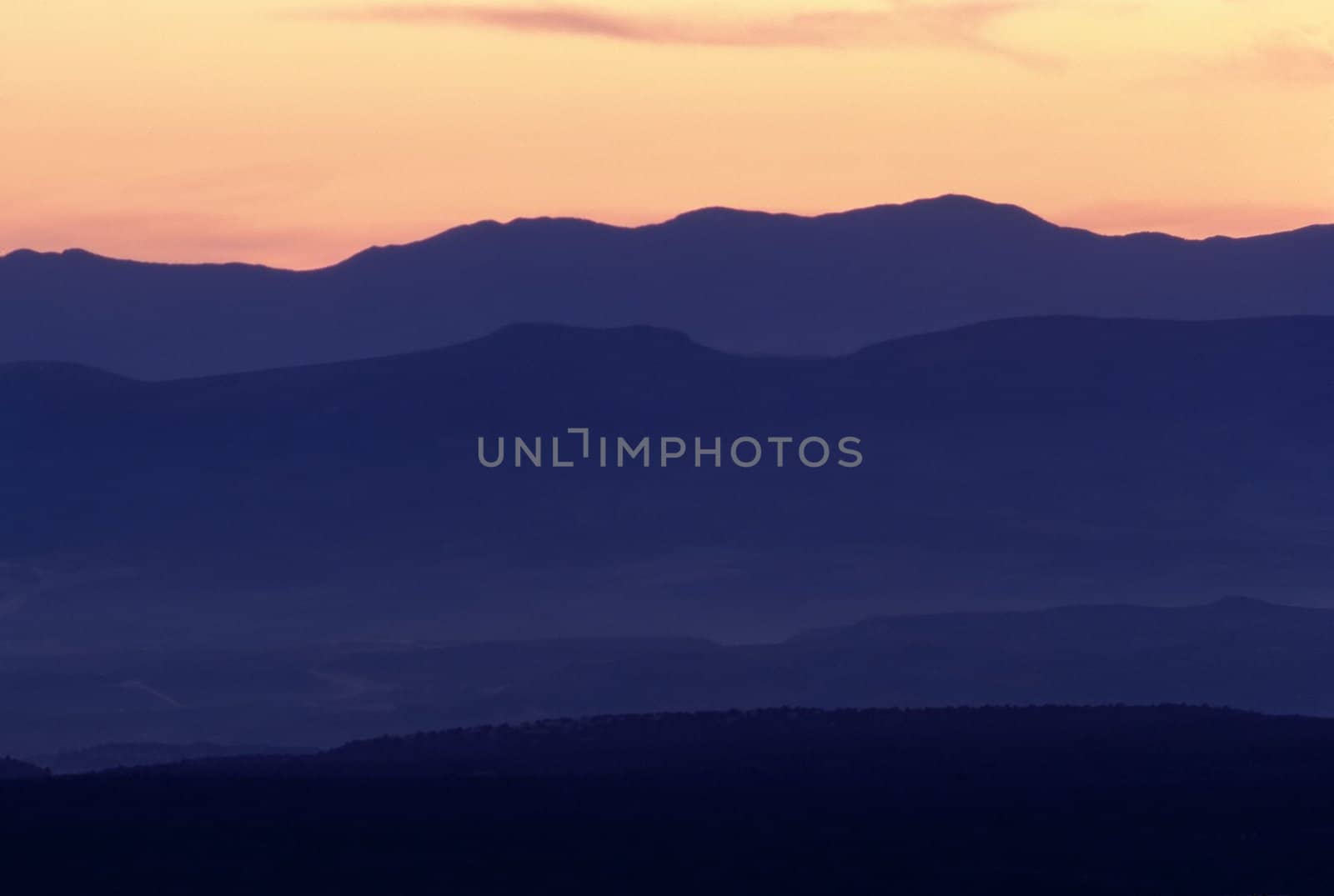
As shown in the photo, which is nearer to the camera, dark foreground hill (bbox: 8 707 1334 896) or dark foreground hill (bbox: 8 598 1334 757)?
dark foreground hill (bbox: 8 707 1334 896)

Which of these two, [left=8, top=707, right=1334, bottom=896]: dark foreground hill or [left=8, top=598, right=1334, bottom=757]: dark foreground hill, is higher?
[left=8, top=707, right=1334, bottom=896]: dark foreground hill

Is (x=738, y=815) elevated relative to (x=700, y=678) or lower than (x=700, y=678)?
elevated

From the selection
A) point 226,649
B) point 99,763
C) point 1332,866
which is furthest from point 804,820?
point 226,649

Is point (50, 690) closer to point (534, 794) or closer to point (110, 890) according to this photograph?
point (534, 794)

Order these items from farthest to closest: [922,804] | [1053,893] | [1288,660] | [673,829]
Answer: [1288,660] → [922,804] → [673,829] → [1053,893]

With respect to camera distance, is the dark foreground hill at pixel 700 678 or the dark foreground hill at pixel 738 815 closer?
the dark foreground hill at pixel 738 815

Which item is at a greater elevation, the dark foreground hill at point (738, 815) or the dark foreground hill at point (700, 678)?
the dark foreground hill at point (738, 815)

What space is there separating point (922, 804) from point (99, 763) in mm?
52614

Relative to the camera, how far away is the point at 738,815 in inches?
1806

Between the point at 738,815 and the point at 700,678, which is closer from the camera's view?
the point at 738,815

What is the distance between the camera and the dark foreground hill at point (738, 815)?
127 feet

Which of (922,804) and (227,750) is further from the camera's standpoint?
(227,750)

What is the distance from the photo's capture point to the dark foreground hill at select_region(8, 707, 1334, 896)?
38.6 metres

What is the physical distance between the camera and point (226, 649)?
184 meters
